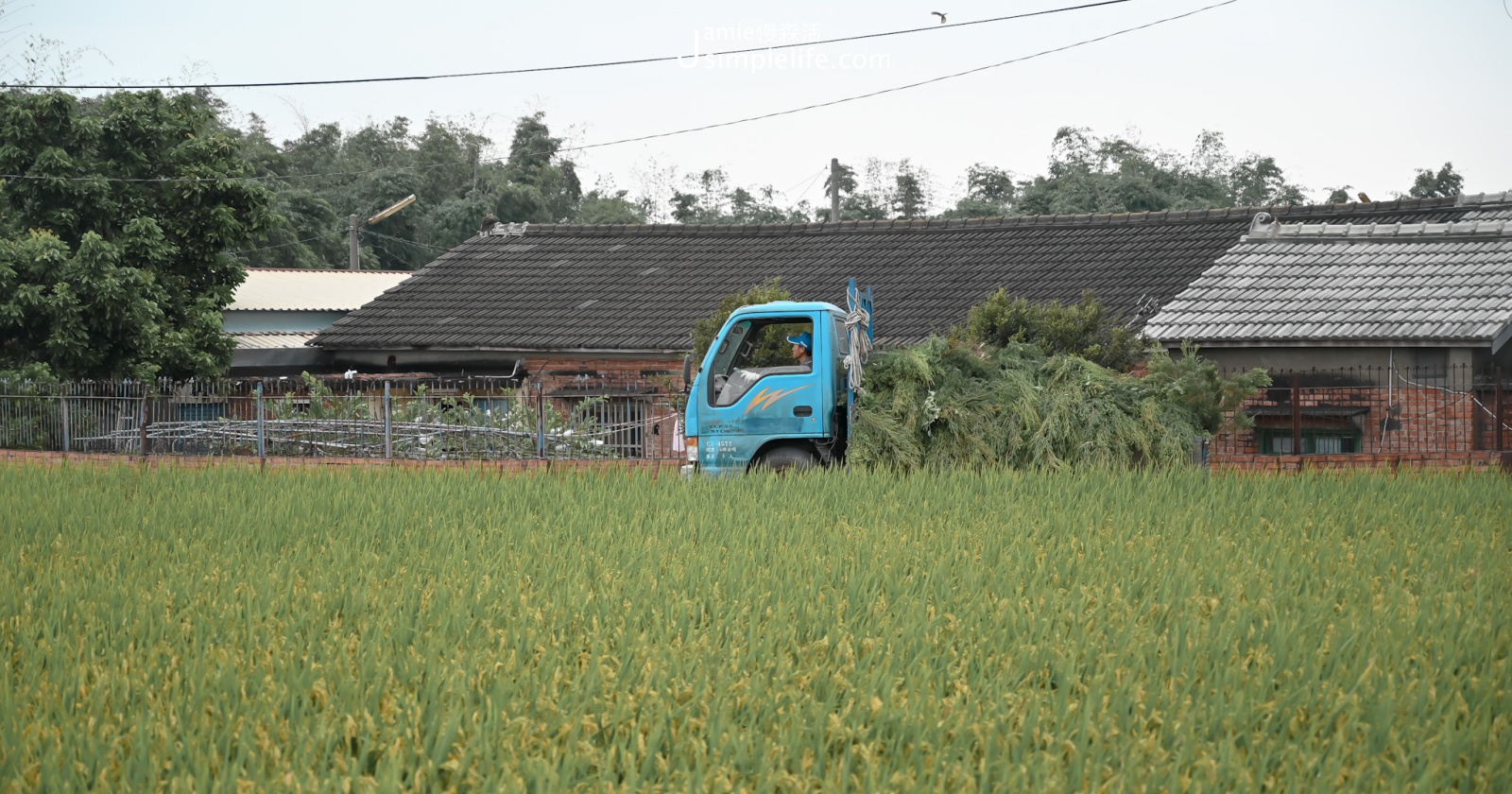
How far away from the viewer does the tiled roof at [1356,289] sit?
14.6 metres

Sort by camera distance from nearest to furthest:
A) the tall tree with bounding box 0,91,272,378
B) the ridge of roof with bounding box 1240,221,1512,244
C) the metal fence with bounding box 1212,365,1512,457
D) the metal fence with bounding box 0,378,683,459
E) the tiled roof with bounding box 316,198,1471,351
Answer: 1. the metal fence with bounding box 1212,365,1512,457
2. the metal fence with bounding box 0,378,683,459
3. the ridge of roof with bounding box 1240,221,1512,244
4. the tall tree with bounding box 0,91,272,378
5. the tiled roof with bounding box 316,198,1471,351

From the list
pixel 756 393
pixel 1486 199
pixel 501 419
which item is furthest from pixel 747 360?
pixel 1486 199

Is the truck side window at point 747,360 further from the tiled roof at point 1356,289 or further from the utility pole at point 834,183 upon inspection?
the utility pole at point 834,183

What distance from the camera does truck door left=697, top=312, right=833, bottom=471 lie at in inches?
437

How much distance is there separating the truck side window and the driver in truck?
0.14 ft

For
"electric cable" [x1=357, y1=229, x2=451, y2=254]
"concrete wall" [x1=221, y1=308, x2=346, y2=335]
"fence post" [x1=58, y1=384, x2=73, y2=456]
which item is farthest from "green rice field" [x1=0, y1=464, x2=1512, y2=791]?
"electric cable" [x1=357, y1=229, x2=451, y2=254]

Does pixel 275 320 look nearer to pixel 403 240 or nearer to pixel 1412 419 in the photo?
pixel 403 240

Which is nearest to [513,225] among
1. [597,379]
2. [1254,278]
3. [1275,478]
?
[597,379]

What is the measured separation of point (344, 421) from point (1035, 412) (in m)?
9.01

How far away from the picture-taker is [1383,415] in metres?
13.9

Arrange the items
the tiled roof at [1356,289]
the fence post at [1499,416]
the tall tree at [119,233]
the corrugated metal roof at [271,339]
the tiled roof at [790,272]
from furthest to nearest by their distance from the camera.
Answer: the corrugated metal roof at [271,339] → the tiled roof at [790,272] → the tall tree at [119,233] → the tiled roof at [1356,289] → the fence post at [1499,416]

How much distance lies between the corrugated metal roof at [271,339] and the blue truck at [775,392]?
16107 millimetres

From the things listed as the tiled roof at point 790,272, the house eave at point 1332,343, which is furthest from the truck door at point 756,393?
the tiled roof at point 790,272

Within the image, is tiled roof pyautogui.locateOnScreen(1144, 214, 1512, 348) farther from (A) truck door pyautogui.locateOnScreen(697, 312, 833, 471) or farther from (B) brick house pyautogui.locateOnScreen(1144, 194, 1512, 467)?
(A) truck door pyautogui.locateOnScreen(697, 312, 833, 471)
